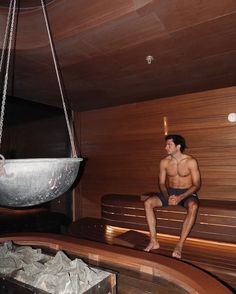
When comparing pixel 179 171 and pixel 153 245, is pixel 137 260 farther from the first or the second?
pixel 179 171

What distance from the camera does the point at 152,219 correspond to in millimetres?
4090

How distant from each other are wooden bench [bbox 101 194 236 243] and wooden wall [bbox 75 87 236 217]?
1.77 ft

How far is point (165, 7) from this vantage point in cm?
213

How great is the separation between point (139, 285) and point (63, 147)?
194 inches

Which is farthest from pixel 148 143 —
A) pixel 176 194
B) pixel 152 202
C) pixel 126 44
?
pixel 126 44

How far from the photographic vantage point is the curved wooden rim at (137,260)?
169 centimetres

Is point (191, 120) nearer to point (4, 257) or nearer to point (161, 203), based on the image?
point (161, 203)

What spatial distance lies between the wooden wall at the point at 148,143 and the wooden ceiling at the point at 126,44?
70 cm

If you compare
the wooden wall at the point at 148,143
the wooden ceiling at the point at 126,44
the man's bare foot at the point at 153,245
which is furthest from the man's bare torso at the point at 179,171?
the wooden ceiling at the point at 126,44

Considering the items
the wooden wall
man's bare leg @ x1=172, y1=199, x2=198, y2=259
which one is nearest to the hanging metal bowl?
man's bare leg @ x1=172, y1=199, x2=198, y2=259

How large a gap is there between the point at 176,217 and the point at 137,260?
2.45 meters

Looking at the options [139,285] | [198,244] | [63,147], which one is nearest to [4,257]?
[139,285]

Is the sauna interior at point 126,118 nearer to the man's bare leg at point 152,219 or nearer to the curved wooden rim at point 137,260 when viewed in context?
the curved wooden rim at point 137,260

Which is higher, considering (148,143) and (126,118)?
(126,118)
